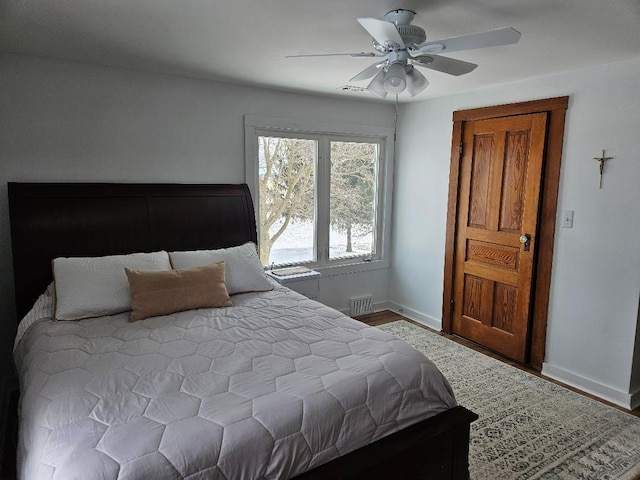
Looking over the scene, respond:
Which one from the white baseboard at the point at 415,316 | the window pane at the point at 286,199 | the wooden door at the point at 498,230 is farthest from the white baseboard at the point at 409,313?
the window pane at the point at 286,199

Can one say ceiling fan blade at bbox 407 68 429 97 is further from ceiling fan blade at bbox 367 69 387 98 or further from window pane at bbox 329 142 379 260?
window pane at bbox 329 142 379 260

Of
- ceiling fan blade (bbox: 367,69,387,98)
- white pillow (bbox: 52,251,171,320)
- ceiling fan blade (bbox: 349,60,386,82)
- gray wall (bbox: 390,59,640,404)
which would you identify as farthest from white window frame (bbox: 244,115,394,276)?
ceiling fan blade (bbox: 367,69,387,98)

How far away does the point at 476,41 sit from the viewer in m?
1.74

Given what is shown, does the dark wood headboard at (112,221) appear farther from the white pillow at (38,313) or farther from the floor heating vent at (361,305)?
the floor heating vent at (361,305)

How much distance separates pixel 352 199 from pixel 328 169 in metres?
0.47

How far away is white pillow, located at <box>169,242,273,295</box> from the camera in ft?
9.61

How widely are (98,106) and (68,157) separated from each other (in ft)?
1.39

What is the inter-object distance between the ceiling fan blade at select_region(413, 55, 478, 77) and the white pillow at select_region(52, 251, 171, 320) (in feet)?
6.80

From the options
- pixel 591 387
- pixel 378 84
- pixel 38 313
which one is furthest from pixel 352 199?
pixel 38 313

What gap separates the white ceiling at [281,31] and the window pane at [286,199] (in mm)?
892

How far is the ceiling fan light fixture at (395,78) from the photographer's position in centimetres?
199

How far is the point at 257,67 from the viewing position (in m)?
2.97

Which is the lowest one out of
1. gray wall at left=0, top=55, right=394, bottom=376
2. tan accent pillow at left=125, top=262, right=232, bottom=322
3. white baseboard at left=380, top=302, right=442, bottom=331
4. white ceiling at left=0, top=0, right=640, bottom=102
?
white baseboard at left=380, top=302, right=442, bottom=331

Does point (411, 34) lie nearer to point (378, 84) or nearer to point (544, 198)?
point (378, 84)
